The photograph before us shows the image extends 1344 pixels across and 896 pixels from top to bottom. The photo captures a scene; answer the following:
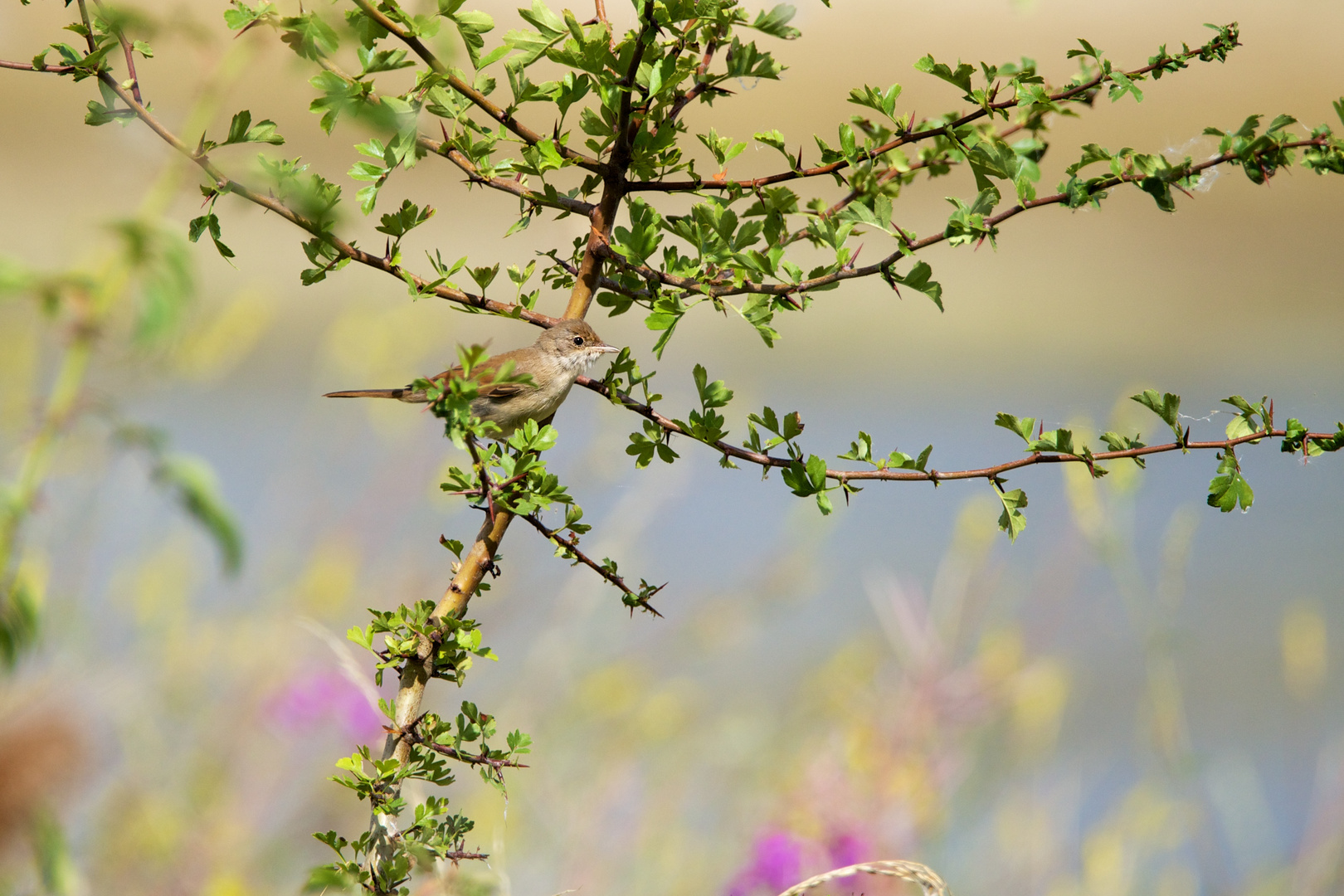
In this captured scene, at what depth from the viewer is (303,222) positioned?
124cm

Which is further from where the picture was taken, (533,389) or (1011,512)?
(533,389)

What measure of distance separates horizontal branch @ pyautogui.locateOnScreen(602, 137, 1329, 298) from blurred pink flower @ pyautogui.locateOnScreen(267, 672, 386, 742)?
205 cm

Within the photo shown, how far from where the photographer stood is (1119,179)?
122 cm

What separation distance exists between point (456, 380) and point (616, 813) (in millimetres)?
2123

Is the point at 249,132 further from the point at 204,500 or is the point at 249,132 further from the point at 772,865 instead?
the point at 772,865

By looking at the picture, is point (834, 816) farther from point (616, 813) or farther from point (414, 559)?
point (414, 559)

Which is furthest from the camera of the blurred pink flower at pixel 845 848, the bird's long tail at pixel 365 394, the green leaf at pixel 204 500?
the bird's long tail at pixel 365 394

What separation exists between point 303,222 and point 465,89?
9.2 inches

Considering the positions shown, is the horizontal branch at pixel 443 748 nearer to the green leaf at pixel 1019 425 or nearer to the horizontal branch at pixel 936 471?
the horizontal branch at pixel 936 471

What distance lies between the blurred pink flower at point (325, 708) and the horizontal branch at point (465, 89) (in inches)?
80.1

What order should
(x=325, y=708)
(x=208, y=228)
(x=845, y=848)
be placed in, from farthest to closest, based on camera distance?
1. (x=325, y=708)
2. (x=845, y=848)
3. (x=208, y=228)

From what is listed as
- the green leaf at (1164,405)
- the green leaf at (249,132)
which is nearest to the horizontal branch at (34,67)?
the green leaf at (249,132)

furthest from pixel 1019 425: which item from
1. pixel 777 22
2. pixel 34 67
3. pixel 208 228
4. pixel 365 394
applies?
pixel 365 394

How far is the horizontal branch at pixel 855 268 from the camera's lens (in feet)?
3.97
